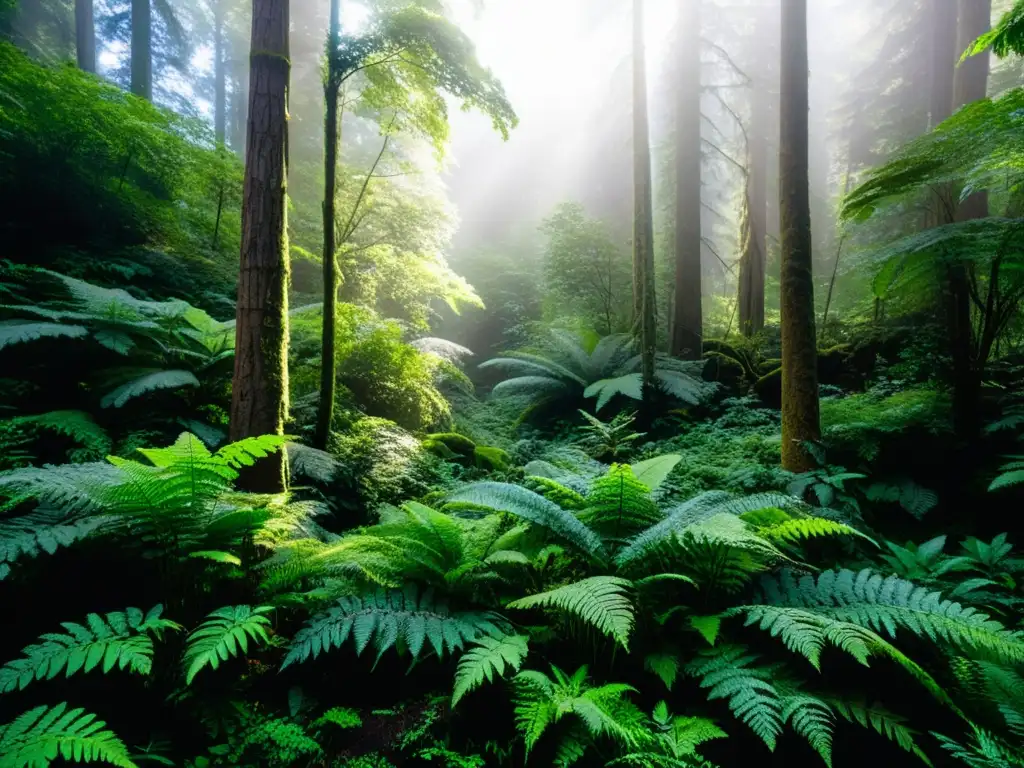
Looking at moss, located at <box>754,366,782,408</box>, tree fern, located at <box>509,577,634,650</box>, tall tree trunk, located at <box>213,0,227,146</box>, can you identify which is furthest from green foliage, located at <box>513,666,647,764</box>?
tall tree trunk, located at <box>213,0,227,146</box>

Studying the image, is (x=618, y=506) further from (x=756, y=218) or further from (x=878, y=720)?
(x=756, y=218)

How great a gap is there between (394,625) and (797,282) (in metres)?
4.53

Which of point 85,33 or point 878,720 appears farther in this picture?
point 85,33

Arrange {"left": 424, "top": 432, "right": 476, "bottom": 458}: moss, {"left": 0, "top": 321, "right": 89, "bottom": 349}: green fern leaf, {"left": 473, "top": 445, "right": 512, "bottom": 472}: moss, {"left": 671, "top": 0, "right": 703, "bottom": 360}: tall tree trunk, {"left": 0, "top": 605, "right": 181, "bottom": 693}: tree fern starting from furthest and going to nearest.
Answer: {"left": 671, "top": 0, "right": 703, "bottom": 360}: tall tree trunk < {"left": 424, "top": 432, "right": 476, "bottom": 458}: moss < {"left": 473, "top": 445, "right": 512, "bottom": 472}: moss < {"left": 0, "top": 321, "right": 89, "bottom": 349}: green fern leaf < {"left": 0, "top": 605, "right": 181, "bottom": 693}: tree fern

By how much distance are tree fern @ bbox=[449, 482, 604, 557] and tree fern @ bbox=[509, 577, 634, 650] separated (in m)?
0.34

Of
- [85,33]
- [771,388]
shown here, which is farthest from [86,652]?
[85,33]

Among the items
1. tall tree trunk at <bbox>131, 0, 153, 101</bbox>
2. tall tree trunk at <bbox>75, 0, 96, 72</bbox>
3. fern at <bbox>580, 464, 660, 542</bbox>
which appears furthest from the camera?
tall tree trunk at <bbox>131, 0, 153, 101</bbox>

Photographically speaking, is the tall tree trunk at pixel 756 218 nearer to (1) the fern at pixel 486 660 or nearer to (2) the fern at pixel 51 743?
(1) the fern at pixel 486 660

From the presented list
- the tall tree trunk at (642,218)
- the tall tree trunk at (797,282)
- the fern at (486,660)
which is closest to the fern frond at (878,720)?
the fern at (486,660)

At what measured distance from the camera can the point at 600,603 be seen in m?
1.84

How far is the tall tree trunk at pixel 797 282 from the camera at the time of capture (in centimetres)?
455

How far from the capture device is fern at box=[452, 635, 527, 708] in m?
1.68

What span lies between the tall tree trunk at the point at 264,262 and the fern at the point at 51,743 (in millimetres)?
1943

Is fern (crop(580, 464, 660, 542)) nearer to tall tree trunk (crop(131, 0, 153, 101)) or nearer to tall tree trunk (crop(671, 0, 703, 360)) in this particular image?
tall tree trunk (crop(671, 0, 703, 360))
